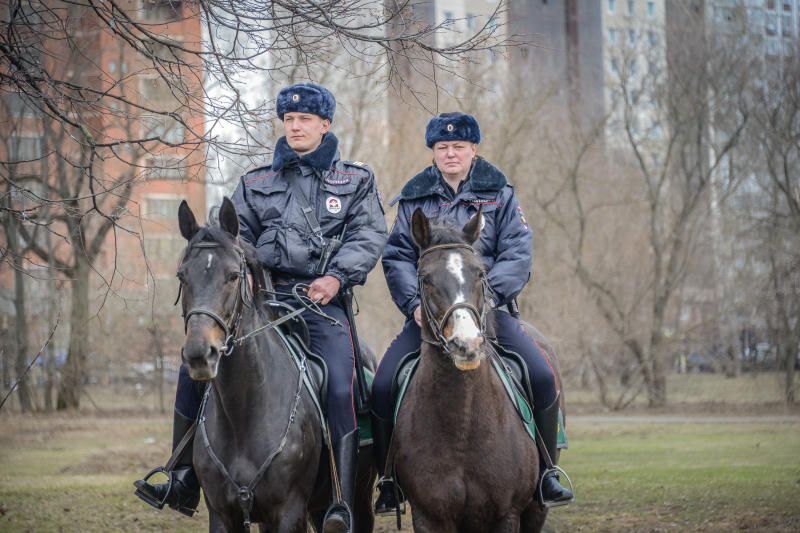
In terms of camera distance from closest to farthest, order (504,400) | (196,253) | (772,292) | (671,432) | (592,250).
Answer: (196,253)
(504,400)
(671,432)
(772,292)
(592,250)

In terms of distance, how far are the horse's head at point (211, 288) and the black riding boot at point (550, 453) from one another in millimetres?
2316

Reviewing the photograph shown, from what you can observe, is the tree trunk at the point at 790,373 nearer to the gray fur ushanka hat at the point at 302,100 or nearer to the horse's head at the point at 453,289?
the gray fur ushanka hat at the point at 302,100

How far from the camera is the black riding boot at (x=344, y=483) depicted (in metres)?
6.95

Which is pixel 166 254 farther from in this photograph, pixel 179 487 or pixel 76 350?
pixel 179 487

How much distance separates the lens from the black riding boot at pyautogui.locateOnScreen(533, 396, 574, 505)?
23.8 feet

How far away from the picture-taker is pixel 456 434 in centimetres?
676

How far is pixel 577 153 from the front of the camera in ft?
116

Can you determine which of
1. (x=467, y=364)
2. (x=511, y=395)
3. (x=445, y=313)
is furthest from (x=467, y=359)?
(x=511, y=395)

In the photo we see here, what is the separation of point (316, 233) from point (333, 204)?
0.28 metres

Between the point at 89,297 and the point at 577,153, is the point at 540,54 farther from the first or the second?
the point at 89,297

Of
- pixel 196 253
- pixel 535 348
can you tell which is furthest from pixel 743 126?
pixel 196 253

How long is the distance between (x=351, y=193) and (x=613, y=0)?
32.4 metres

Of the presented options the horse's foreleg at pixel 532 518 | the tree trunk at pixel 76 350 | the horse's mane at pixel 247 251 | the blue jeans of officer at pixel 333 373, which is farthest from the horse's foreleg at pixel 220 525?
the tree trunk at pixel 76 350

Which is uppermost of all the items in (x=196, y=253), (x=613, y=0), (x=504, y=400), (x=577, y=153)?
(x=613, y=0)
